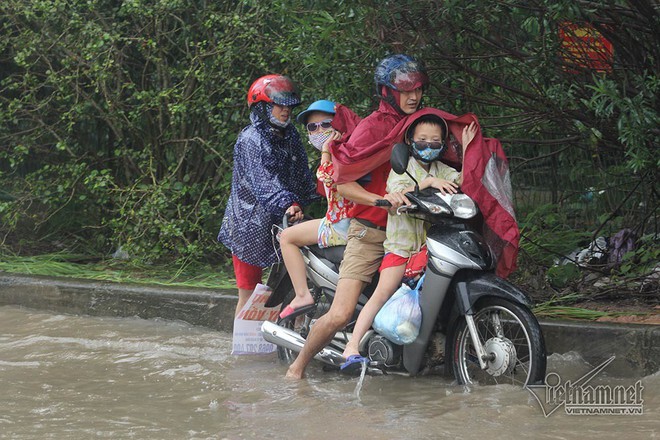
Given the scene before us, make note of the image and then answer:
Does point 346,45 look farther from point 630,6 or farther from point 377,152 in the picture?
point 630,6

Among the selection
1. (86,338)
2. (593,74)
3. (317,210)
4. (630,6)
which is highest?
(630,6)

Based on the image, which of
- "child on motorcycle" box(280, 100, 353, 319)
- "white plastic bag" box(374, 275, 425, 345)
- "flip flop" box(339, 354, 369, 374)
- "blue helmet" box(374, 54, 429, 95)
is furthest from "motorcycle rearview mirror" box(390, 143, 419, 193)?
"flip flop" box(339, 354, 369, 374)

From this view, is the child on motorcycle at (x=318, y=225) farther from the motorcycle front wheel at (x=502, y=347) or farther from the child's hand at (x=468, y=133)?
the motorcycle front wheel at (x=502, y=347)

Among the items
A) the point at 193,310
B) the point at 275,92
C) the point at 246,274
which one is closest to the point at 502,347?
the point at 246,274

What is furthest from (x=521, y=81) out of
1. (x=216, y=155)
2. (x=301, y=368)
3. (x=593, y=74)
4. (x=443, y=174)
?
(x=216, y=155)

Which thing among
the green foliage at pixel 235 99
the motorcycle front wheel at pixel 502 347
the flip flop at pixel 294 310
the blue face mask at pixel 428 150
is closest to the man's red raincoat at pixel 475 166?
the blue face mask at pixel 428 150

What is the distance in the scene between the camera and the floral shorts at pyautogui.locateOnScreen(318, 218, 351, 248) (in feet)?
20.7

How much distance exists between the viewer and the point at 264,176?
6.77 metres

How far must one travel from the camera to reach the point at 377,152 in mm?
5859

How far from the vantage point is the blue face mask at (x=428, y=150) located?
225 inches

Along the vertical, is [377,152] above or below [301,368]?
above

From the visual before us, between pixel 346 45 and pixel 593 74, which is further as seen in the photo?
pixel 346 45

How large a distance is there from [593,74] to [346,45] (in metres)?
1.58

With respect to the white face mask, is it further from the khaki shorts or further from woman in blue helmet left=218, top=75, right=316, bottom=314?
the khaki shorts
